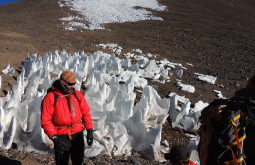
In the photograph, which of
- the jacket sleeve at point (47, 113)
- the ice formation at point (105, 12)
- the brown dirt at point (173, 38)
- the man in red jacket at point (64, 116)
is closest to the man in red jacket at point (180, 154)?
the man in red jacket at point (64, 116)

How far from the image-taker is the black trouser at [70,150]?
12.3ft

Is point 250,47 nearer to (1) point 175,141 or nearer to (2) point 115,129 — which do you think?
(1) point 175,141

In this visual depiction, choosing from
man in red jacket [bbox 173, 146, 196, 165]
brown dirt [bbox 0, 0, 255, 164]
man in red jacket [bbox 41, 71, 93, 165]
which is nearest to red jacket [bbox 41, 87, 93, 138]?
man in red jacket [bbox 41, 71, 93, 165]

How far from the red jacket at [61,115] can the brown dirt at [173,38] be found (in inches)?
44.1

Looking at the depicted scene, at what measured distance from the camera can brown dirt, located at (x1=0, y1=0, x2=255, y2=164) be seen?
11000 mm

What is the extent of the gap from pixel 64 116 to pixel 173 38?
17265 mm

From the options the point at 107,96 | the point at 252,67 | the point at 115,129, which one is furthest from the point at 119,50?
the point at 115,129

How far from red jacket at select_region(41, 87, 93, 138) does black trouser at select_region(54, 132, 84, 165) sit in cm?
9

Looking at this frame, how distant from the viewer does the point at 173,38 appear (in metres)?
20.1

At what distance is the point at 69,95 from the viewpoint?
369 centimetres

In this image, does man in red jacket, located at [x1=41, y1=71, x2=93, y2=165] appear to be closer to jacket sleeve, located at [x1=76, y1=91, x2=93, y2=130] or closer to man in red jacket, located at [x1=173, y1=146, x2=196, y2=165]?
jacket sleeve, located at [x1=76, y1=91, x2=93, y2=130]

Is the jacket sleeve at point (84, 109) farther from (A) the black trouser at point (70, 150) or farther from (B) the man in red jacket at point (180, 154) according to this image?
(B) the man in red jacket at point (180, 154)

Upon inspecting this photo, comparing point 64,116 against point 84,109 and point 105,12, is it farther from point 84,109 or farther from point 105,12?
point 105,12

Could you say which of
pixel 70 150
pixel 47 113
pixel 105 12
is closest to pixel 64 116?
pixel 47 113
